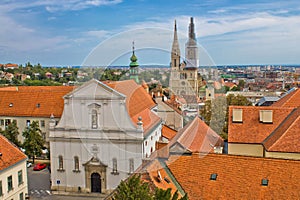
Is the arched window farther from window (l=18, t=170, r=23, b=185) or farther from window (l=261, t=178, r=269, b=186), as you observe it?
window (l=261, t=178, r=269, b=186)

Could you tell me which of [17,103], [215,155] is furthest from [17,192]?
[17,103]

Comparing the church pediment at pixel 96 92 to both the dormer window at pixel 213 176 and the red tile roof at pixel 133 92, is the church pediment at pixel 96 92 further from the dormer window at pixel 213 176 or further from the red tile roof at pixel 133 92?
the dormer window at pixel 213 176

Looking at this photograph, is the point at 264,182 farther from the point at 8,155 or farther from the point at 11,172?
the point at 8,155

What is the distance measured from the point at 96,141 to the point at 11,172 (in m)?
5.22

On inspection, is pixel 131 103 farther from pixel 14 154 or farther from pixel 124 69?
pixel 14 154

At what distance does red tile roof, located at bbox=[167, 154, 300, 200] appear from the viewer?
1238cm

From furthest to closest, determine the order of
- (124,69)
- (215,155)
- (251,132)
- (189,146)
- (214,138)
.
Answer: (251,132), (214,138), (189,146), (215,155), (124,69)

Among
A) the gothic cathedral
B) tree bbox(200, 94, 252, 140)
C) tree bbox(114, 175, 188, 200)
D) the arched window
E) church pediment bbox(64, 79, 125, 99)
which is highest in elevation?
the gothic cathedral

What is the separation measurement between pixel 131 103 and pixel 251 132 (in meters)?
8.76

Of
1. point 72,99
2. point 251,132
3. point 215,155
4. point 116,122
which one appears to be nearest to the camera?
point 215,155

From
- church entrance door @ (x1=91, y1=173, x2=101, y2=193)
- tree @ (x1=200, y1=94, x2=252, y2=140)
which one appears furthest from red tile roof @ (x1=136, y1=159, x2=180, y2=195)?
church entrance door @ (x1=91, y1=173, x2=101, y2=193)

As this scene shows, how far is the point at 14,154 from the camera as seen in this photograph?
67.9 ft

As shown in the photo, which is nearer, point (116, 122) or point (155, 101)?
point (155, 101)

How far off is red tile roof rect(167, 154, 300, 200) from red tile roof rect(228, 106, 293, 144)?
22.0 feet
